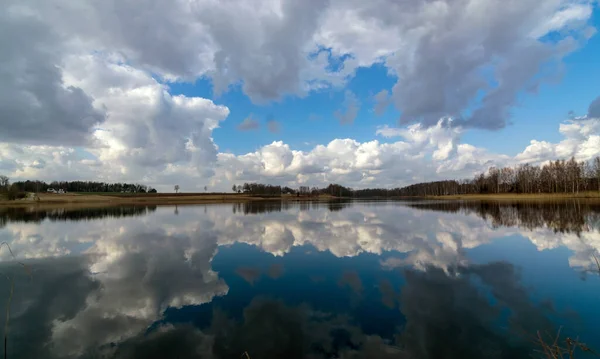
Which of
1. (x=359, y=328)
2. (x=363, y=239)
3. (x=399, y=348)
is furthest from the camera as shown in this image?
(x=363, y=239)

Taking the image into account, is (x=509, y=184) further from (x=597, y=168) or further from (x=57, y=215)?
(x=57, y=215)

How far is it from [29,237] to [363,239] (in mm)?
23877

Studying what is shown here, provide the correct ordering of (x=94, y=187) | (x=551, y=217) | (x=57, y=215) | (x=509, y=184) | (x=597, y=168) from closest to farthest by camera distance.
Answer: (x=551, y=217)
(x=57, y=215)
(x=597, y=168)
(x=509, y=184)
(x=94, y=187)

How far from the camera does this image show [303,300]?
8664 mm

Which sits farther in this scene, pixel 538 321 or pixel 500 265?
pixel 500 265

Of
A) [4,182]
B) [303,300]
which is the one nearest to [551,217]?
[303,300]

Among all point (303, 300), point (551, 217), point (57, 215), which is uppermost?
point (551, 217)

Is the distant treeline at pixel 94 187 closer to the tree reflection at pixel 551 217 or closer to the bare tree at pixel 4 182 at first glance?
the bare tree at pixel 4 182

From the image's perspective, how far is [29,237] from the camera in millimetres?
21547

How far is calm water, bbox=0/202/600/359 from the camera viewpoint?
6.13 metres

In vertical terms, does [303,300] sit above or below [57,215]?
above

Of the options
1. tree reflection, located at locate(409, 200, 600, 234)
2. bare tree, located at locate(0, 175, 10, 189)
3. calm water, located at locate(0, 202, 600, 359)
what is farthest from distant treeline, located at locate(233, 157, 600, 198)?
bare tree, located at locate(0, 175, 10, 189)

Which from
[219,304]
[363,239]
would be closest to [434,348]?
[219,304]

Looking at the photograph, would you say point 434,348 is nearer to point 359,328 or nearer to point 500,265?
point 359,328
